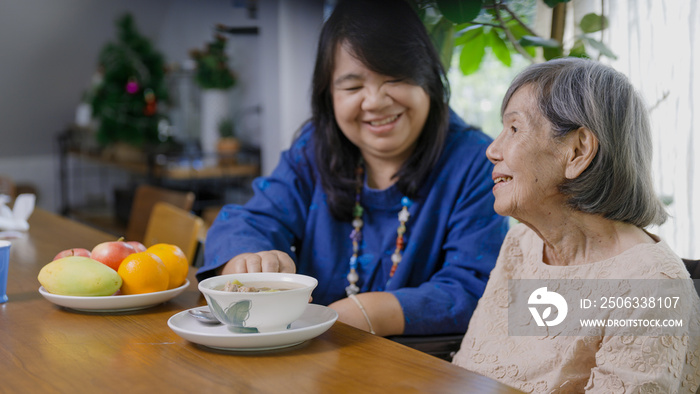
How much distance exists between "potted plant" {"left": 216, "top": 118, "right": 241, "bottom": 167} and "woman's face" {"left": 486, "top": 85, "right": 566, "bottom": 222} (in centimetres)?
335

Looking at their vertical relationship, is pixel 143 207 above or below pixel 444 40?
below

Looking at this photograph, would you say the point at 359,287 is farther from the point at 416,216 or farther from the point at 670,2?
the point at 670,2

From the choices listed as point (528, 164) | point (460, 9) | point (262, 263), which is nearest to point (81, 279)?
point (262, 263)

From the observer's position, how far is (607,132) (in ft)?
3.44

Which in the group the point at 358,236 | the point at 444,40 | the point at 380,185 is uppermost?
the point at 444,40

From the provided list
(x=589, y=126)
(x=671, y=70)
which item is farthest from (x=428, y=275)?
(x=671, y=70)

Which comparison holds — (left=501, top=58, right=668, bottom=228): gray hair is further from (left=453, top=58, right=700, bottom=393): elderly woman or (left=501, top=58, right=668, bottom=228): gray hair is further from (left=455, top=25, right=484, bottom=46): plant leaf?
(left=455, top=25, right=484, bottom=46): plant leaf

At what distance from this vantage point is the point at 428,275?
1.68 meters

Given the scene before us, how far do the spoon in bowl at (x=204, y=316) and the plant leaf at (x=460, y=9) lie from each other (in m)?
0.95

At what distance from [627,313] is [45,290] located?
93 cm

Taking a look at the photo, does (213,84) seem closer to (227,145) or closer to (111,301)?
(227,145)

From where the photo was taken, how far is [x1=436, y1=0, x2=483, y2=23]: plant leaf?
1.64 meters

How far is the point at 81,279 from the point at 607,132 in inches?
33.7

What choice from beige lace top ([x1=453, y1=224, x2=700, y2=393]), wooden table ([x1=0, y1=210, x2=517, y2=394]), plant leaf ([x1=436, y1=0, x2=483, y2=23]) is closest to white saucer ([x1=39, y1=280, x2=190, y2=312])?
wooden table ([x1=0, y1=210, x2=517, y2=394])
